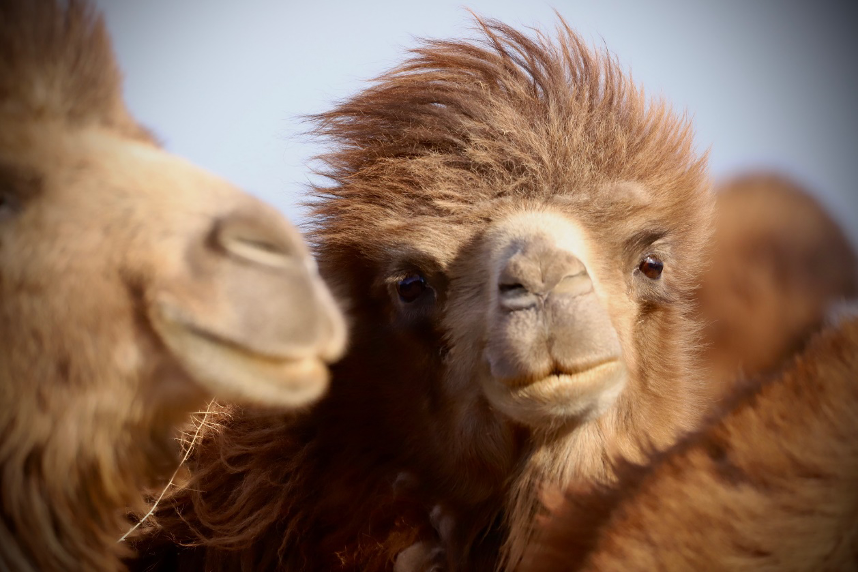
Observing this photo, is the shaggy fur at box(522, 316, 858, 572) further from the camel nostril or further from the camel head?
the camel nostril

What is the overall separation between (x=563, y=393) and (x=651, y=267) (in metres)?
0.98

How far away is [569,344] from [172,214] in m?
1.31

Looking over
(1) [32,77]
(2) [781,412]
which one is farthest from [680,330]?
(1) [32,77]

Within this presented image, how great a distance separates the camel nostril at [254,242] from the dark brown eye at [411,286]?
1.34 m

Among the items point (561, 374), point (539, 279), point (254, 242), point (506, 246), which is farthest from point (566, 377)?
point (254, 242)

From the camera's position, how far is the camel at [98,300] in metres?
1.91

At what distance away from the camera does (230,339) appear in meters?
1.93

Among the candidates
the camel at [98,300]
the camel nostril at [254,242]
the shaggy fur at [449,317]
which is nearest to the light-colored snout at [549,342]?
the shaggy fur at [449,317]

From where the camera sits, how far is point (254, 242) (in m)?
2.02

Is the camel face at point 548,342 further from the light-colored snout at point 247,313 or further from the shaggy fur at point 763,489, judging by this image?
the light-colored snout at point 247,313

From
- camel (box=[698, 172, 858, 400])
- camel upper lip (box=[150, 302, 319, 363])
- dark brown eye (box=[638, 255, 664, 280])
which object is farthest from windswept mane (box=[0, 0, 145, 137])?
camel (box=[698, 172, 858, 400])

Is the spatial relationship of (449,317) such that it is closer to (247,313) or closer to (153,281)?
(247,313)

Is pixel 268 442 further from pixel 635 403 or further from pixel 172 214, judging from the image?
pixel 172 214

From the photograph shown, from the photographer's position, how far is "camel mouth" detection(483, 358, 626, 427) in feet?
9.13
